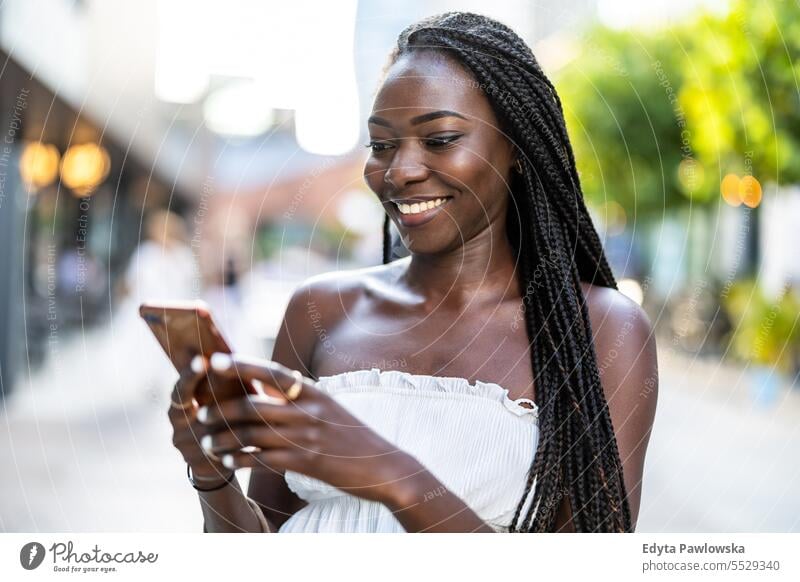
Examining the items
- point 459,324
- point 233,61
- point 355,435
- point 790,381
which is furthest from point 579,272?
point 790,381

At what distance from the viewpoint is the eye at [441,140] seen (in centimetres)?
95

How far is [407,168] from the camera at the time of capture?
956mm

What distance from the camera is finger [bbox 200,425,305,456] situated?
766 mm

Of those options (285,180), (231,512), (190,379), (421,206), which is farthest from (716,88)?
(190,379)

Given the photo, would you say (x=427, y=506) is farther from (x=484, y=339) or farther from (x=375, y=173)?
(x=375, y=173)

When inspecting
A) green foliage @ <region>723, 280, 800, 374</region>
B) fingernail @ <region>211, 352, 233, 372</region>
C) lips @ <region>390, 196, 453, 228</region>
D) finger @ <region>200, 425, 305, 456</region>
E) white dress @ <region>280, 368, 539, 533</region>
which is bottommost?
green foliage @ <region>723, 280, 800, 374</region>

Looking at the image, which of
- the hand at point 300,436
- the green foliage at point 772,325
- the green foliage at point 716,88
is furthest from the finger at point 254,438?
the green foliage at point 772,325

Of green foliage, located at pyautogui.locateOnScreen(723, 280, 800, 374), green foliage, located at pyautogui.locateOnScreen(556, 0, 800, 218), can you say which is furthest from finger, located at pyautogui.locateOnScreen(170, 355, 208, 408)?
green foliage, located at pyautogui.locateOnScreen(723, 280, 800, 374)

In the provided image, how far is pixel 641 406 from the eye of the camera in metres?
0.96

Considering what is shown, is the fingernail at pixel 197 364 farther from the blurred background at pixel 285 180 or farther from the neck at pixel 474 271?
the blurred background at pixel 285 180

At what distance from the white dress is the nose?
213 millimetres

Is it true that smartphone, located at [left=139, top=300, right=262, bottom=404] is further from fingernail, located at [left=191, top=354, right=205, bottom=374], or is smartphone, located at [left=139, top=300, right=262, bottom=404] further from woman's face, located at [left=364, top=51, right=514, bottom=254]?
woman's face, located at [left=364, top=51, right=514, bottom=254]

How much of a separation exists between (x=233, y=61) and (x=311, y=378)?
91cm

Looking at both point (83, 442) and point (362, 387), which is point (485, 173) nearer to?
point (362, 387)
